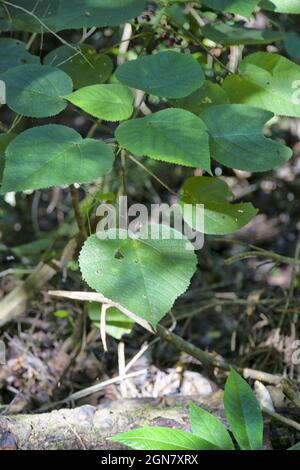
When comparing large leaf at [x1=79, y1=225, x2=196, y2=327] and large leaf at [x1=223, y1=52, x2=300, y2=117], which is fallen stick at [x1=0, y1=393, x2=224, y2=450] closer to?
large leaf at [x1=79, y1=225, x2=196, y2=327]

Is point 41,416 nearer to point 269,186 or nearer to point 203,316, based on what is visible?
point 203,316

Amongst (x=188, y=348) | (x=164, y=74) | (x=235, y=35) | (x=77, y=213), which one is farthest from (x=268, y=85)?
A: (x=188, y=348)

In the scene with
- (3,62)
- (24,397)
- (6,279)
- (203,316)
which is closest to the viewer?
(3,62)

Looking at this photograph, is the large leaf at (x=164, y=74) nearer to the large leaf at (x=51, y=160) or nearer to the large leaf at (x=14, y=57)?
the large leaf at (x=51, y=160)

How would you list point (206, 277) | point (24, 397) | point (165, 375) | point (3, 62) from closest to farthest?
1. point (3, 62)
2. point (24, 397)
3. point (165, 375)
4. point (206, 277)

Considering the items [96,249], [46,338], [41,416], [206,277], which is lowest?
[206,277]

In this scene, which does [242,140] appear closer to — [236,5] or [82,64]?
[236,5]

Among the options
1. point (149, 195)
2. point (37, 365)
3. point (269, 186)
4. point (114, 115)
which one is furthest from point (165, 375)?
point (269, 186)
